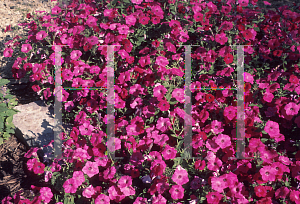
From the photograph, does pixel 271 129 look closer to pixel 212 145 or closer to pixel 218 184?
pixel 212 145

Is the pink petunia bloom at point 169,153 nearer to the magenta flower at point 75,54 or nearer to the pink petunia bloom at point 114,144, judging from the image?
the pink petunia bloom at point 114,144

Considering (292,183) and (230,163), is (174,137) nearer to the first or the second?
(230,163)

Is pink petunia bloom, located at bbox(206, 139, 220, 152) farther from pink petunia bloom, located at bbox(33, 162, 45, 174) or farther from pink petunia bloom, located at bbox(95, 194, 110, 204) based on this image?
pink petunia bloom, located at bbox(33, 162, 45, 174)

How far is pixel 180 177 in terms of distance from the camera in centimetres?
251

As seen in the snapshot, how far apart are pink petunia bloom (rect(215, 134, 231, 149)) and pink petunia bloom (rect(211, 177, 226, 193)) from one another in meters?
0.38

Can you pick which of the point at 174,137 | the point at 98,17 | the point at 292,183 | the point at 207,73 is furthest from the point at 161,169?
the point at 98,17

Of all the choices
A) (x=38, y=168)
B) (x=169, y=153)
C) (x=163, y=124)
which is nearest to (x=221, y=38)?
(x=163, y=124)

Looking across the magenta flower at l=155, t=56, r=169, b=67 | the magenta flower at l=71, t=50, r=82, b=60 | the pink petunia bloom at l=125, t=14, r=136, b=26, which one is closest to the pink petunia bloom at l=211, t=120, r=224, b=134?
the magenta flower at l=155, t=56, r=169, b=67

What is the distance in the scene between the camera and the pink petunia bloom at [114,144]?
286 cm

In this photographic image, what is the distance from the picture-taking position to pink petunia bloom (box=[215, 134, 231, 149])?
2744 millimetres

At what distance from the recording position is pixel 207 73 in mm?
3660

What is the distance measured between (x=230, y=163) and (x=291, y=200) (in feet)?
2.04

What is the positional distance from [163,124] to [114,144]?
22.9 inches

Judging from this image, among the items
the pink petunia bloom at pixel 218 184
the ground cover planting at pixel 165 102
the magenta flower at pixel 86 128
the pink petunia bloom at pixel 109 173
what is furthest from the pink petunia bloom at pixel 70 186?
the pink petunia bloom at pixel 218 184
